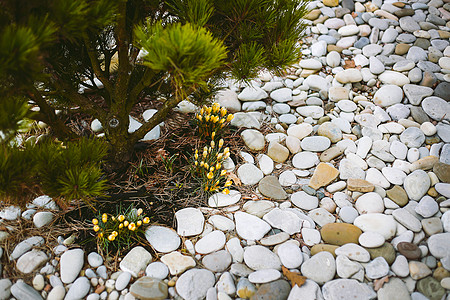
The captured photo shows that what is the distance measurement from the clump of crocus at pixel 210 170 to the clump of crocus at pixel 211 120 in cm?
14

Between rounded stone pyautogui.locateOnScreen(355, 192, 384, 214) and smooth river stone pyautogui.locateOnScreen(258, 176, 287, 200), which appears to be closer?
rounded stone pyautogui.locateOnScreen(355, 192, 384, 214)

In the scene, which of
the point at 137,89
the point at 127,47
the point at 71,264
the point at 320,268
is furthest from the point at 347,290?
the point at 127,47

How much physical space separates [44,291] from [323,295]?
1257mm

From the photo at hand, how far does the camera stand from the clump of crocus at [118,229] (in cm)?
167

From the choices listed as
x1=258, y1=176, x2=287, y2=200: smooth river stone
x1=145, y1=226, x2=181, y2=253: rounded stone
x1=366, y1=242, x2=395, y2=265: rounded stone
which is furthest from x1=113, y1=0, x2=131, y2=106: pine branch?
x1=366, y1=242, x2=395, y2=265: rounded stone

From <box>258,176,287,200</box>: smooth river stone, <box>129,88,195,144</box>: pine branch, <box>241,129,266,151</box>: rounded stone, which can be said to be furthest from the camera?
<box>241,129,266,151</box>: rounded stone

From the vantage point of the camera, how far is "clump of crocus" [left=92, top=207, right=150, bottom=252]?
1.67 meters

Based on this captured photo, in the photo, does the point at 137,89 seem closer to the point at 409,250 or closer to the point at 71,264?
the point at 71,264

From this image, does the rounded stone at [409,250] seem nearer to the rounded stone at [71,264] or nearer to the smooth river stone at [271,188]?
the smooth river stone at [271,188]

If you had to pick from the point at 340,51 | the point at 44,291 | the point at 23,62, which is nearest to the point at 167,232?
the point at 44,291

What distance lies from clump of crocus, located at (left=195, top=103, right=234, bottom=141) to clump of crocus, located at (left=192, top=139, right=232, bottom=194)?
0.44 ft

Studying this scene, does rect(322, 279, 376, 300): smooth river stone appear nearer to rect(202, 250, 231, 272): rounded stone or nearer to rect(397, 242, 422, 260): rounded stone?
rect(397, 242, 422, 260): rounded stone

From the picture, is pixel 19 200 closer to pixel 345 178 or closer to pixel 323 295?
pixel 323 295

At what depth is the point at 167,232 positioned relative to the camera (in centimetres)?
182
